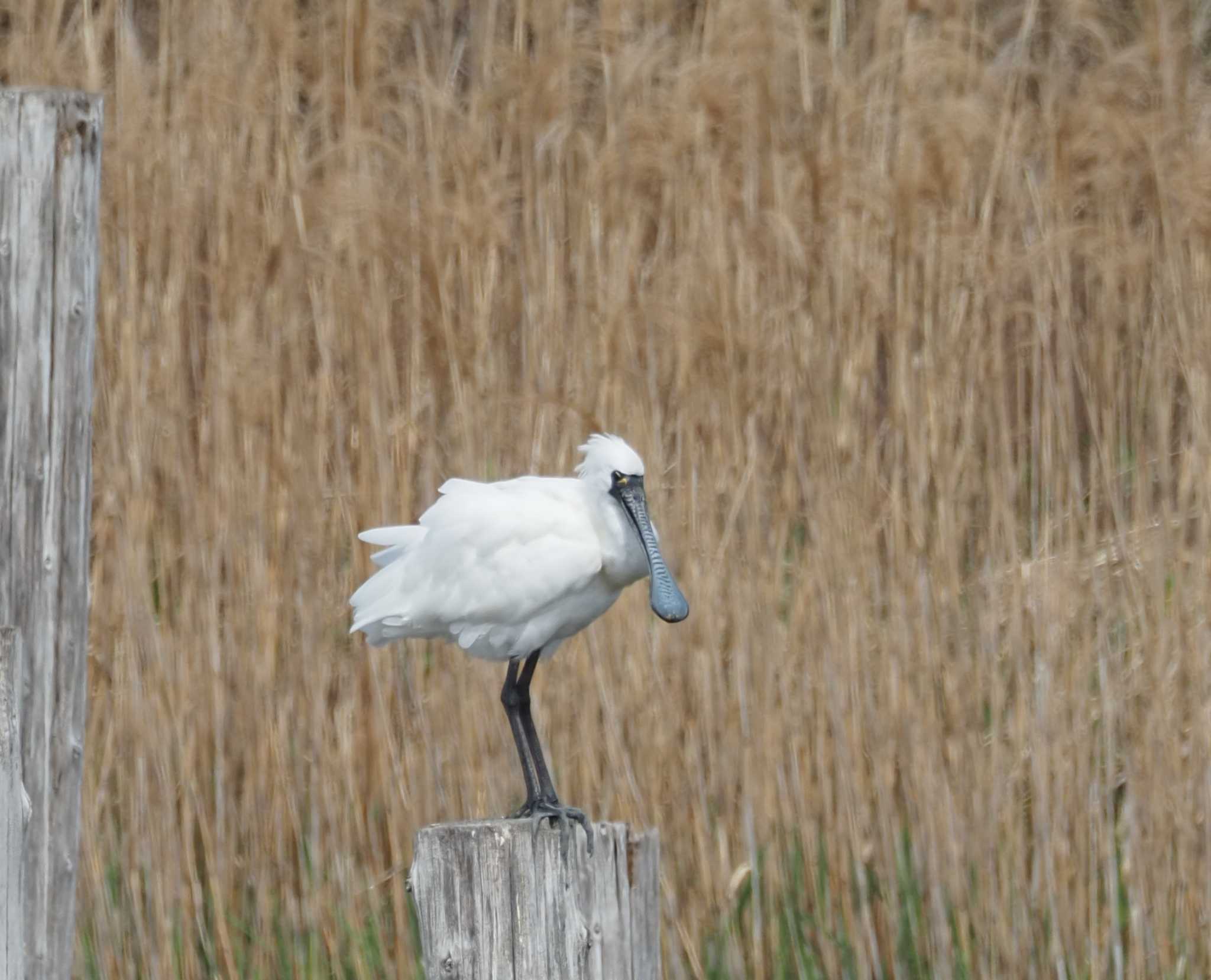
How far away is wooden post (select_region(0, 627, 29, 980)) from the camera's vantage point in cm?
149

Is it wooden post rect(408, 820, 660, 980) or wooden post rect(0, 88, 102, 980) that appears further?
wooden post rect(0, 88, 102, 980)

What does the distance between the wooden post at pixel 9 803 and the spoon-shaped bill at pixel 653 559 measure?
43.5 inches

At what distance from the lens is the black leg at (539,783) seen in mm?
2234

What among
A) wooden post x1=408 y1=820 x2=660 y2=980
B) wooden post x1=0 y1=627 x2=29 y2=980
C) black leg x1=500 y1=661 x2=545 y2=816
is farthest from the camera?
black leg x1=500 y1=661 x2=545 y2=816

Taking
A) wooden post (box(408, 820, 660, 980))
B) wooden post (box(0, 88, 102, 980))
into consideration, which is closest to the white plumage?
wooden post (box(0, 88, 102, 980))

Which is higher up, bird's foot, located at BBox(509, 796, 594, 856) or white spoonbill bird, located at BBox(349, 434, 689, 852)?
white spoonbill bird, located at BBox(349, 434, 689, 852)

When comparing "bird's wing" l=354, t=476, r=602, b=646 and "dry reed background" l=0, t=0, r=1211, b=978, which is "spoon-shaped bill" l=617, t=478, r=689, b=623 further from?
"dry reed background" l=0, t=0, r=1211, b=978

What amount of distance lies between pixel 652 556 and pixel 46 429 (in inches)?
32.5

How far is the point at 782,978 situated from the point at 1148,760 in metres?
0.76

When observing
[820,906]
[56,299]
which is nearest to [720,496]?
[820,906]

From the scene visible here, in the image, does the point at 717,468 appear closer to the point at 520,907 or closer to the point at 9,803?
the point at 520,907

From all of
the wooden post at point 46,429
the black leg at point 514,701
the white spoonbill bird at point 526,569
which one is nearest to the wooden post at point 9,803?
the wooden post at point 46,429

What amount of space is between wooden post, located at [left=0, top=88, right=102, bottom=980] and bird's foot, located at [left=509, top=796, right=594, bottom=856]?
0.57 m

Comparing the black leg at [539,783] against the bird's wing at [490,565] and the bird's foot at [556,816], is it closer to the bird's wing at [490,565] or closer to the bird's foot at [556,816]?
the bird's foot at [556,816]
